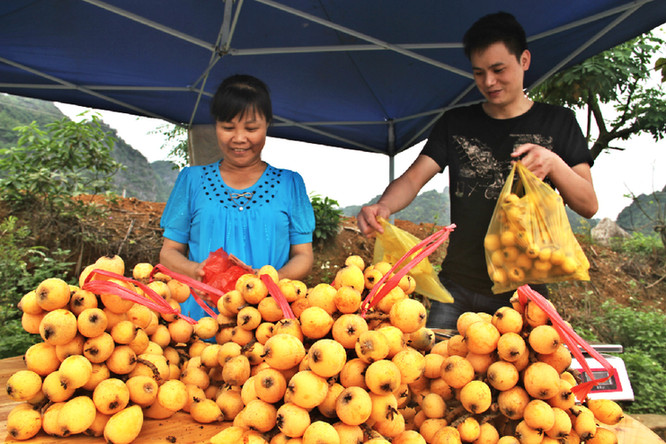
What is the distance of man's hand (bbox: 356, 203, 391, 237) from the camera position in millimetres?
1873

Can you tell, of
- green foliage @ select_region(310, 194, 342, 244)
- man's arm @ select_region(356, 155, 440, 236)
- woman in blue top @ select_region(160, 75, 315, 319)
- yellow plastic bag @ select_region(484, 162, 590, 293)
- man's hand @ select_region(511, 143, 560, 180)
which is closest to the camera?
yellow plastic bag @ select_region(484, 162, 590, 293)

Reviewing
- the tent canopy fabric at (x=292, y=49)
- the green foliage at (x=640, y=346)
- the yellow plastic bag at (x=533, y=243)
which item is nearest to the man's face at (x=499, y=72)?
the yellow plastic bag at (x=533, y=243)

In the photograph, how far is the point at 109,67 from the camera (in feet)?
12.3

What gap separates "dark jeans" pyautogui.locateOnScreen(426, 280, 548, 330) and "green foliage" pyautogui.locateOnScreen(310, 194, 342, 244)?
15.6ft

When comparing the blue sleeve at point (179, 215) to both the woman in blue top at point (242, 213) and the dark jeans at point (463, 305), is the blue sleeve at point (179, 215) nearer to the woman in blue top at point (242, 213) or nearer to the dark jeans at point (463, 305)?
the woman in blue top at point (242, 213)

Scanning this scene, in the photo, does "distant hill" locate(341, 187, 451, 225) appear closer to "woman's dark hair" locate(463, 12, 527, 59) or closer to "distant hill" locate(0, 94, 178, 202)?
"woman's dark hair" locate(463, 12, 527, 59)

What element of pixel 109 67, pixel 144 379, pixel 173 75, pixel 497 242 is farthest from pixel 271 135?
pixel 144 379

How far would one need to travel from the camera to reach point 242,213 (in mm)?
2070

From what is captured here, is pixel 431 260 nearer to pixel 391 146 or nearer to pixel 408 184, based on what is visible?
pixel 391 146

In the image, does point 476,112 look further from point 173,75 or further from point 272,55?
point 173,75

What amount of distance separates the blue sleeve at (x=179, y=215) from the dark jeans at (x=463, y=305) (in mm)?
1354

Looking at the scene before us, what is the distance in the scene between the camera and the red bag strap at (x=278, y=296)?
0.93 meters

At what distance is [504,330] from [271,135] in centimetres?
485

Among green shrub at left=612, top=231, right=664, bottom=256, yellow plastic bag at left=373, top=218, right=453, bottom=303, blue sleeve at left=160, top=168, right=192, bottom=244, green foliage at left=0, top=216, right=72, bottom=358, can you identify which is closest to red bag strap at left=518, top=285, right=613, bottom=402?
yellow plastic bag at left=373, top=218, right=453, bottom=303
